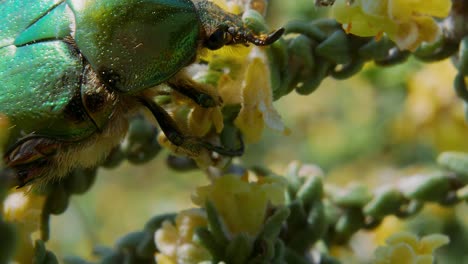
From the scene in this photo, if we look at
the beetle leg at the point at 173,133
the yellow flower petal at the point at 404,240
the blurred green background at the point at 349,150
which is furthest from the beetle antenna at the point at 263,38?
the blurred green background at the point at 349,150

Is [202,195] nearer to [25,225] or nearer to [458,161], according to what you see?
[25,225]

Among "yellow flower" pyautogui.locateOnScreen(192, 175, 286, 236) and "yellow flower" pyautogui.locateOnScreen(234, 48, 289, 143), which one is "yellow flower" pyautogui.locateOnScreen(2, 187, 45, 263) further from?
"yellow flower" pyautogui.locateOnScreen(234, 48, 289, 143)

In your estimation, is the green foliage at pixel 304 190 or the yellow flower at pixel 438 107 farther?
the yellow flower at pixel 438 107

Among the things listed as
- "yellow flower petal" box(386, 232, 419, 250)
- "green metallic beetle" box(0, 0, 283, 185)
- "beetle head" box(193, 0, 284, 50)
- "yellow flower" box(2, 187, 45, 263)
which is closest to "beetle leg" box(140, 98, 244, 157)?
"green metallic beetle" box(0, 0, 283, 185)

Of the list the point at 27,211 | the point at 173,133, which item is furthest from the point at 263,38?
the point at 27,211

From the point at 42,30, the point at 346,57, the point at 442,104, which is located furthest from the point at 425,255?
the point at 442,104

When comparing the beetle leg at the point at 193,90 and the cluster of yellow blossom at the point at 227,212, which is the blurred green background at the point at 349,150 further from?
the beetle leg at the point at 193,90

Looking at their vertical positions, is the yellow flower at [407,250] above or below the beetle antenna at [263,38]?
below
